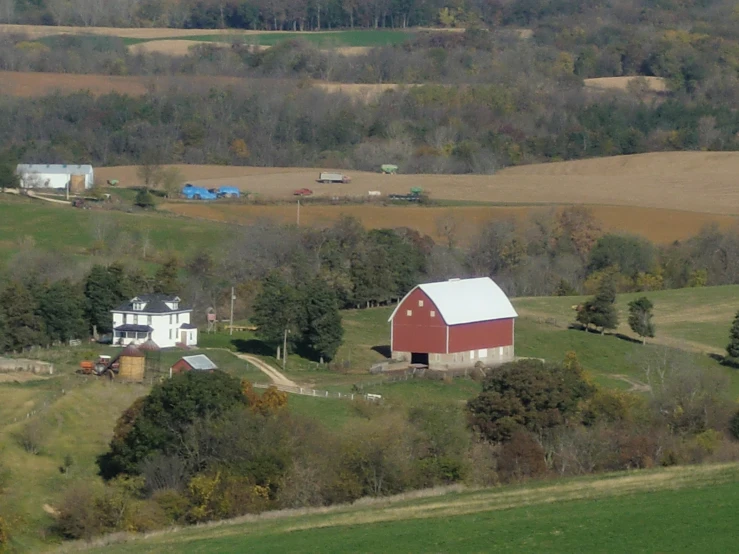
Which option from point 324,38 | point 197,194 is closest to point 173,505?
point 197,194

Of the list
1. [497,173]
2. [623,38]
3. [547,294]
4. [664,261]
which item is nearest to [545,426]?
[547,294]

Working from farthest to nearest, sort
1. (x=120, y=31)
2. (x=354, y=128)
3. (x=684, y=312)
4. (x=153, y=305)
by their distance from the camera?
(x=120, y=31) < (x=354, y=128) < (x=684, y=312) < (x=153, y=305)

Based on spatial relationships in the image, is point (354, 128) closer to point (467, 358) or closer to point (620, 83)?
point (620, 83)

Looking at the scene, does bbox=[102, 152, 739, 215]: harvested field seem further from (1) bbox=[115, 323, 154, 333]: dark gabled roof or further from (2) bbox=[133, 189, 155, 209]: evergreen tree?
(1) bbox=[115, 323, 154, 333]: dark gabled roof

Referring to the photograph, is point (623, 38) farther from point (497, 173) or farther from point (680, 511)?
point (680, 511)

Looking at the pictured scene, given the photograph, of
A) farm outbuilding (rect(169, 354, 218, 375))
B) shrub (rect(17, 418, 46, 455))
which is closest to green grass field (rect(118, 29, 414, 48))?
farm outbuilding (rect(169, 354, 218, 375))

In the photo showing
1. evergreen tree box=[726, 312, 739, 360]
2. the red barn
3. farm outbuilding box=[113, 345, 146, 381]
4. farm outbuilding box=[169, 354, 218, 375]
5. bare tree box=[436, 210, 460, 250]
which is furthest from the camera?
bare tree box=[436, 210, 460, 250]
